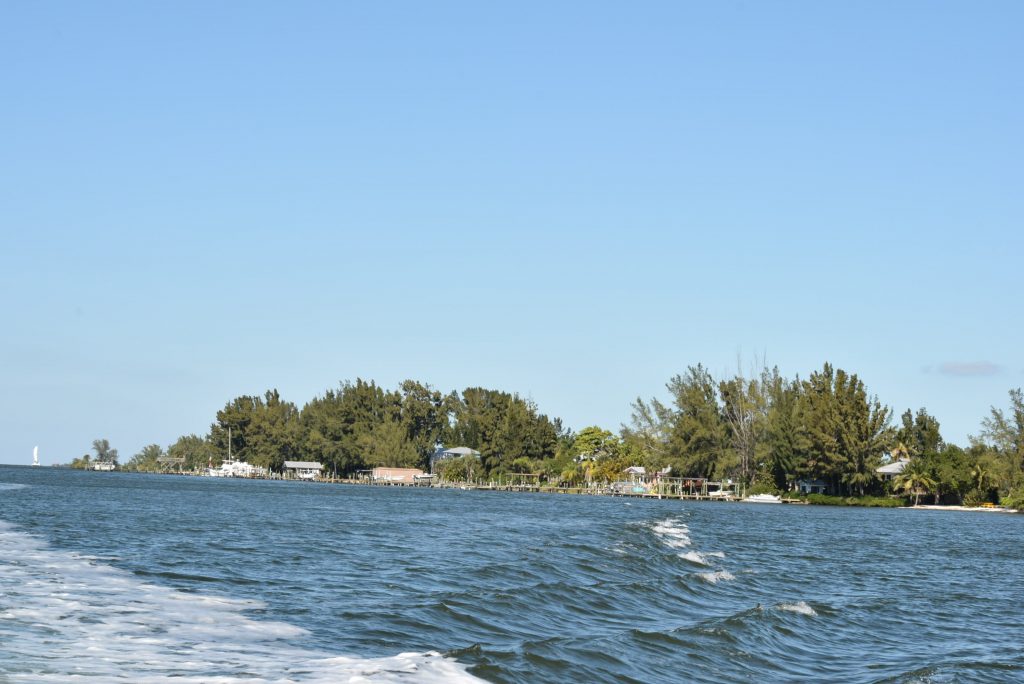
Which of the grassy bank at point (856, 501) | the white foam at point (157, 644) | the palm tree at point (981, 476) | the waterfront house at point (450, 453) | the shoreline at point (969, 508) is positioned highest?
the waterfront house at point (450, 453)

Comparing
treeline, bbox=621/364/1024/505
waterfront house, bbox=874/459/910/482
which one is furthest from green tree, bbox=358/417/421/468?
waterfront house, bbox=874/459/910/482

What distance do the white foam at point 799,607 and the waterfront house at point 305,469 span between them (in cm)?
16709

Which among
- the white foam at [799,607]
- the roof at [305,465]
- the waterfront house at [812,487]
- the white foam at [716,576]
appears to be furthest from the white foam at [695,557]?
the roof at [305,465]

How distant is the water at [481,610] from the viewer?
13.4m

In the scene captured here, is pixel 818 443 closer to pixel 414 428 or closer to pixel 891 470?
pixel 891 470

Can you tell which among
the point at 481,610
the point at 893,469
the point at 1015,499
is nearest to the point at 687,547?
the point at 481,610

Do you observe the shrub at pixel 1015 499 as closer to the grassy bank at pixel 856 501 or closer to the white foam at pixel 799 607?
the grassy bank at pixel 856 501

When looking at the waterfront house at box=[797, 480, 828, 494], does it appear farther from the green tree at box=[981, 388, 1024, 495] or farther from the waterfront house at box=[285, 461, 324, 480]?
the waterfront house at box=[285, 461, 324, 480]

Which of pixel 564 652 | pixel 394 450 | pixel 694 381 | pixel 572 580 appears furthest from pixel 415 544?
pixel 394 450

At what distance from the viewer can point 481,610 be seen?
60.5ft

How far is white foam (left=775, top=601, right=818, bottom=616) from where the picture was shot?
20.5 meters

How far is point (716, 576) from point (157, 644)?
53.1 feet

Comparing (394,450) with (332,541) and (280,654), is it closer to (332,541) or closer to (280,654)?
(332,541)

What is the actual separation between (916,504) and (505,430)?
59.8 m
